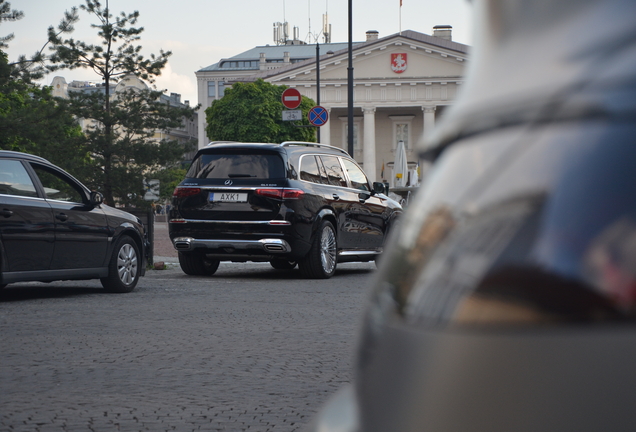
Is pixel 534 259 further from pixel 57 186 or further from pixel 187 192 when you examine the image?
pixel 187 192

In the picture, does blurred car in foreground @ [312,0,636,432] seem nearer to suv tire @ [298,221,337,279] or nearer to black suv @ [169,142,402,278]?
black suv @ [169,142,402,278]

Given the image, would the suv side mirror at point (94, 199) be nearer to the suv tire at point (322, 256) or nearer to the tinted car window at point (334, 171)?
the suv tire at point (322, 256)

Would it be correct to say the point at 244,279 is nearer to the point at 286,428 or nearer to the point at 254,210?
the point at 254,210

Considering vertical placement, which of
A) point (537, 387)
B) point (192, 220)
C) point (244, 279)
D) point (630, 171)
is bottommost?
point (244, 279)

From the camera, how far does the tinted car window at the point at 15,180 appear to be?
9242mm

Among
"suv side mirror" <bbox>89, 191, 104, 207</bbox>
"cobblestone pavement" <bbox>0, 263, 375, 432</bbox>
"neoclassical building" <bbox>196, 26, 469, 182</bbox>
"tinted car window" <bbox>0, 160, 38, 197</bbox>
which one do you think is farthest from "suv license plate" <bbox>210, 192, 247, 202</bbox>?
"neoclassical building" <bbox>196, 26, 469, 182</bbox>

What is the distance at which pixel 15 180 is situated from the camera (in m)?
9.40

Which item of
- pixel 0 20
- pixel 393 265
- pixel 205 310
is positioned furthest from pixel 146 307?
pixel 0 20

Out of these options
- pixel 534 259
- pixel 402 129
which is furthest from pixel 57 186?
pixel 402 129

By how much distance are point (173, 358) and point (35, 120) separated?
2076 cm

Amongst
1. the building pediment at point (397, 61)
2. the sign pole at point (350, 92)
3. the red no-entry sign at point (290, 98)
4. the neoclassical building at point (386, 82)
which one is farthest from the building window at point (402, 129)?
the sign pole at point (350, 92)

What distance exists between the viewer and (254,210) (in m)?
12.4

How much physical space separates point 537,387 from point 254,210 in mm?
11583

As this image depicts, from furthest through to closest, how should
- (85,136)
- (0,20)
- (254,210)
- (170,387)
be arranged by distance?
(85,136)
(0,20)
(254,210)
(170,387)
